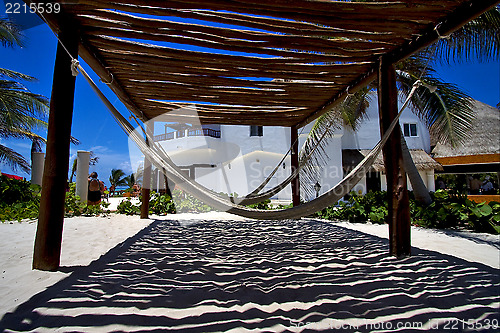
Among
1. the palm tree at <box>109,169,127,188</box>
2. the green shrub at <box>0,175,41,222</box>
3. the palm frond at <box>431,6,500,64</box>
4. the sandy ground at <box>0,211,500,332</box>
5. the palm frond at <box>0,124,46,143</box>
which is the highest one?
the palm frond at <box>431,6,500,64</box>

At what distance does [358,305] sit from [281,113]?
3.13 metres

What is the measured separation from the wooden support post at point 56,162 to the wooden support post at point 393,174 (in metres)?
2.65

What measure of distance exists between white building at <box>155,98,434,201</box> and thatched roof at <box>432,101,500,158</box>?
938 mm

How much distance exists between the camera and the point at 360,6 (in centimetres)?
188

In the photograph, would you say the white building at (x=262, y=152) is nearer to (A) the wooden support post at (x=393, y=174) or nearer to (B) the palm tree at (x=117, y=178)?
(A) the wooden support post at (x=393, y=174)

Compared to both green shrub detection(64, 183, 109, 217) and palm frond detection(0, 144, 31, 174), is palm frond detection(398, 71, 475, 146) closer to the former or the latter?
green shrub detection(64, 183, 109, 217)

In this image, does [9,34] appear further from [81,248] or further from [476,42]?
[476,42]

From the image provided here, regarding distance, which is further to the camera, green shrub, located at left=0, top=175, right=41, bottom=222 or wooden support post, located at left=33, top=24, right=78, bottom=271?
green shrub, located at left=0, top=175, right=41, bottom=222

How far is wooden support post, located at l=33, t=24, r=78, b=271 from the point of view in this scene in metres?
1.96

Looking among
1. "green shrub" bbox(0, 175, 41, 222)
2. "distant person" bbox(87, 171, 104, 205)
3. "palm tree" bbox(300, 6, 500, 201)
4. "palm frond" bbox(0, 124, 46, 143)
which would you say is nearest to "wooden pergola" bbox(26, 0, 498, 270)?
"palm tree" bbox(300, 6, 500, 201)

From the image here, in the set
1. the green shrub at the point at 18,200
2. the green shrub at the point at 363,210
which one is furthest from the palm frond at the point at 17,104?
the green shrub at the point at 363,210

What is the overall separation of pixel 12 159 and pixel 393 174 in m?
10.6

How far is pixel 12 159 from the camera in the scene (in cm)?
870

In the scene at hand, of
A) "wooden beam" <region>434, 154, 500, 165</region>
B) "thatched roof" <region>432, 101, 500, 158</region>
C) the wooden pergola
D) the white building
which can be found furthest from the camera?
the white building
